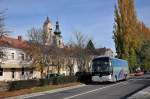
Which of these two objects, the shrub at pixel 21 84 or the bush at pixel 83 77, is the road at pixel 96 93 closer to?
the shrub at pixel 21 84

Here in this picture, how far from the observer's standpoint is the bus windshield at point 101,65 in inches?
1716

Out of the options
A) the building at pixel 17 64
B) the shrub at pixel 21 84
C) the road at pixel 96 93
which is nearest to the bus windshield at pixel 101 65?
the road at pixel 96 93

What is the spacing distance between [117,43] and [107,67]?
1202 inches

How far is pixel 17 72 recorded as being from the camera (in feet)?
216

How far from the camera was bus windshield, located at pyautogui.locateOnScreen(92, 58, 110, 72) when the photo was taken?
43594 mm

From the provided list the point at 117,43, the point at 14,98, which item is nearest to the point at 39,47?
the point at 117,43

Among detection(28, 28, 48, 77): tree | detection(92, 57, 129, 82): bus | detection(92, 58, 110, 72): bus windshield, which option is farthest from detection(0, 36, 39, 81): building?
detection(92, 57, 129, 82): bus

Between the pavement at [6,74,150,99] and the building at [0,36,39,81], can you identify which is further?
the building at [0,36,39,81]

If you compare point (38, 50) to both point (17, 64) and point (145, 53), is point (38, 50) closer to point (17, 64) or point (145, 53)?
point (17, 64)

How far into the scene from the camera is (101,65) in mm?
43844

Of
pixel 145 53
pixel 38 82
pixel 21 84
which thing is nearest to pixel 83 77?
pixel 38 82

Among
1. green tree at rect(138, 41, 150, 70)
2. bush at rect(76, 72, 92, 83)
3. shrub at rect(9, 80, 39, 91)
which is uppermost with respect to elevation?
green tree at rect(138, 41, 150, 70)

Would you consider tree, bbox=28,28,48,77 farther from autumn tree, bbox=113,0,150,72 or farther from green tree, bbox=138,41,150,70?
green tree, bbox=138,41,150,70

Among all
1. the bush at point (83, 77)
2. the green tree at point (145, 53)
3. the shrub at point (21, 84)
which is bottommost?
the shrub at point (21, 84)
